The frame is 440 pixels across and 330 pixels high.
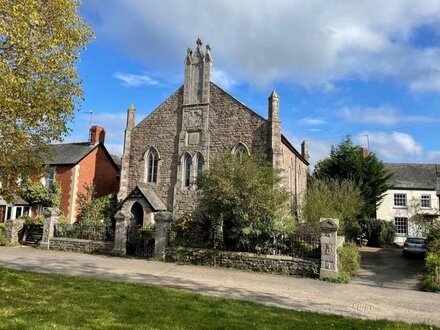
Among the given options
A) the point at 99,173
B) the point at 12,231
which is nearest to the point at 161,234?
the point at 12,231

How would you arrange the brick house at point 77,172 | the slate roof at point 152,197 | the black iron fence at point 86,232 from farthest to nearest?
the brick house at point 77,172 → the slate roof at point 152,197 → the black iron fence at point 86,232

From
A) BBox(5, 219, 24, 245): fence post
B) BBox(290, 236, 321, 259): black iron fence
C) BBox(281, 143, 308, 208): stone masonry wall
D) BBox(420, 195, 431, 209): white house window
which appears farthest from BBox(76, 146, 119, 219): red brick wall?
BBox(420, 195, 431, 209): white house window

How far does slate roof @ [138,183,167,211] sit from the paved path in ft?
25.6

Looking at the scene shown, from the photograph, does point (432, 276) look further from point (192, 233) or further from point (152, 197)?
point (152, 197)

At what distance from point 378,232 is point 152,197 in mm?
23974

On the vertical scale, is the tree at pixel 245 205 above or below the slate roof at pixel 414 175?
below

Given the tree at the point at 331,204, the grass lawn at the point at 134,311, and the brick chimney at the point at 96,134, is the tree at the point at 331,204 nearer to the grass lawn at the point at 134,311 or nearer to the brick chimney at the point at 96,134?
the grass lawn at the point at 134,311

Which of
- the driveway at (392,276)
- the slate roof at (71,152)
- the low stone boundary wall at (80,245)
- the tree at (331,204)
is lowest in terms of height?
the driveway at (392,276)

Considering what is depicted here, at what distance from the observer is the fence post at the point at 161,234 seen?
17109 mm

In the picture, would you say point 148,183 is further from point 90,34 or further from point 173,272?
point 90,34

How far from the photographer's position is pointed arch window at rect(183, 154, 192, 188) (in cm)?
2539

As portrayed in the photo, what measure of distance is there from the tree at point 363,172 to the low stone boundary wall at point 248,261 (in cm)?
2151

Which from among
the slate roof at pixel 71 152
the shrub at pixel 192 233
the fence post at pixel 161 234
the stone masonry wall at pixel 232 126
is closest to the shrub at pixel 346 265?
the shrub at pixel 192 233

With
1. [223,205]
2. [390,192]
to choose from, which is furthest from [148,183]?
[390,192]
